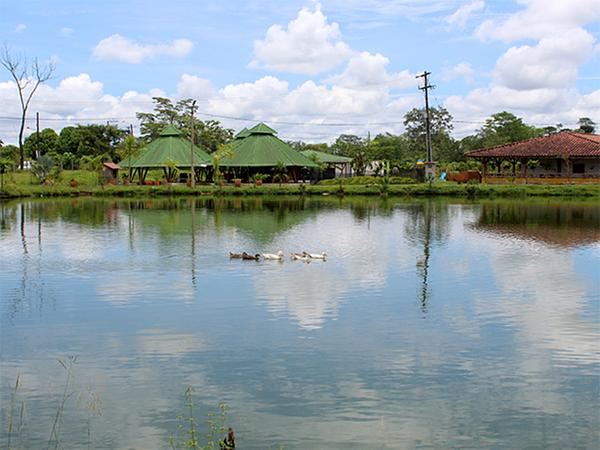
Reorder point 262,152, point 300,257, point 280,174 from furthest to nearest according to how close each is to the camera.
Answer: point 262,152
point 280,174
point 300,257

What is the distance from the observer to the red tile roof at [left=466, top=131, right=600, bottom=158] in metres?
55.7

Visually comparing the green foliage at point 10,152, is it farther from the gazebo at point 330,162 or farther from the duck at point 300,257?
the duck at point 300,257

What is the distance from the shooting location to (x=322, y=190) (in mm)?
57531

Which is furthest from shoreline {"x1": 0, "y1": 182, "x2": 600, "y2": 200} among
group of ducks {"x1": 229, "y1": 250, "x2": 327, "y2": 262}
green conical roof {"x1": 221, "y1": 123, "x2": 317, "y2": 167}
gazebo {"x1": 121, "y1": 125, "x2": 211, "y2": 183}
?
group of ducks {"x1": 229, "y1": 250, "x2": 327, "y2": 262}

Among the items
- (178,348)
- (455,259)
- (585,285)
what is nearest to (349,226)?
(455,259)

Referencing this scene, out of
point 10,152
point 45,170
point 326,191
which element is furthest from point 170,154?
point 10,152

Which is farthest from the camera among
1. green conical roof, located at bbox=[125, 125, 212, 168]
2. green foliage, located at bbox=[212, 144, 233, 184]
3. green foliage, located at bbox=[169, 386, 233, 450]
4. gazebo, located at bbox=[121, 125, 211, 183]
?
green conical roof, located at bbox=[125, 125, 212, 168]

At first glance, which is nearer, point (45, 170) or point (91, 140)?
point (45, 170)

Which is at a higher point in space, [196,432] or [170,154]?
[170,154]

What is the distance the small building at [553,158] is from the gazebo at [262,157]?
59.0ft

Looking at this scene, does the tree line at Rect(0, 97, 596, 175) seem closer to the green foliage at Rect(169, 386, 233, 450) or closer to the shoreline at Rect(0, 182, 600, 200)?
the shoreline at Rect(0, 182, 600, 200)

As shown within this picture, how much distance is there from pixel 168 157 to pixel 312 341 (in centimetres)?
5882

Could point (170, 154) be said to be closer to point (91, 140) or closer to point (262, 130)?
A: point (262, 130)

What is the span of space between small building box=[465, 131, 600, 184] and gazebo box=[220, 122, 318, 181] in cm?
1797
